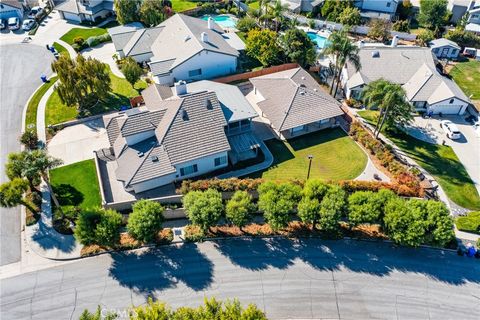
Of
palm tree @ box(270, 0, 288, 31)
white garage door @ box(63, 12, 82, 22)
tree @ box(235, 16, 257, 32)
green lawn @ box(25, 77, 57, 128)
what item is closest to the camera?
green lawn @ box(25, 77, 57, 128)

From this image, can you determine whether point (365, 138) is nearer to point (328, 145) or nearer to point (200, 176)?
point (328, 145)

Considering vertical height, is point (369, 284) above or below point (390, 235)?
below

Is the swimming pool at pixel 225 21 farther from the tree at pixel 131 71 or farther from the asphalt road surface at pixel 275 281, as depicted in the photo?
the asphalt road surface at pixel 275 281

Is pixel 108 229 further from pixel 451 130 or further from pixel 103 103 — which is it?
pixel 451 130

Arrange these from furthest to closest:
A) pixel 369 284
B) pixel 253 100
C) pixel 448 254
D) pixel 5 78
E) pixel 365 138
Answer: pixel 5 78, pixel 253 100, pixel 365 138, pixel 448 254, pixel 369 284

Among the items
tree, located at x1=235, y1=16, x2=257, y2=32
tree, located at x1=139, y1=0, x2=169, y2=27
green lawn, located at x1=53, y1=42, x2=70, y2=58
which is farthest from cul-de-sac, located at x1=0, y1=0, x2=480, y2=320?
tree, located at x1=235, y1=16, x2=257, y2=32

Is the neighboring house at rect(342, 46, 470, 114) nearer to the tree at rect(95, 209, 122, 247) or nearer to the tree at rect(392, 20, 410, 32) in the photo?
the tree at rect(392, 20, 410, 32)

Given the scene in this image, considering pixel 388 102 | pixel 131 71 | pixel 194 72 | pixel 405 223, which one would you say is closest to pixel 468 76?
pixel 388 102

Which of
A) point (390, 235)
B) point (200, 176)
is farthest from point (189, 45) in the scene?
point (390, 235)
